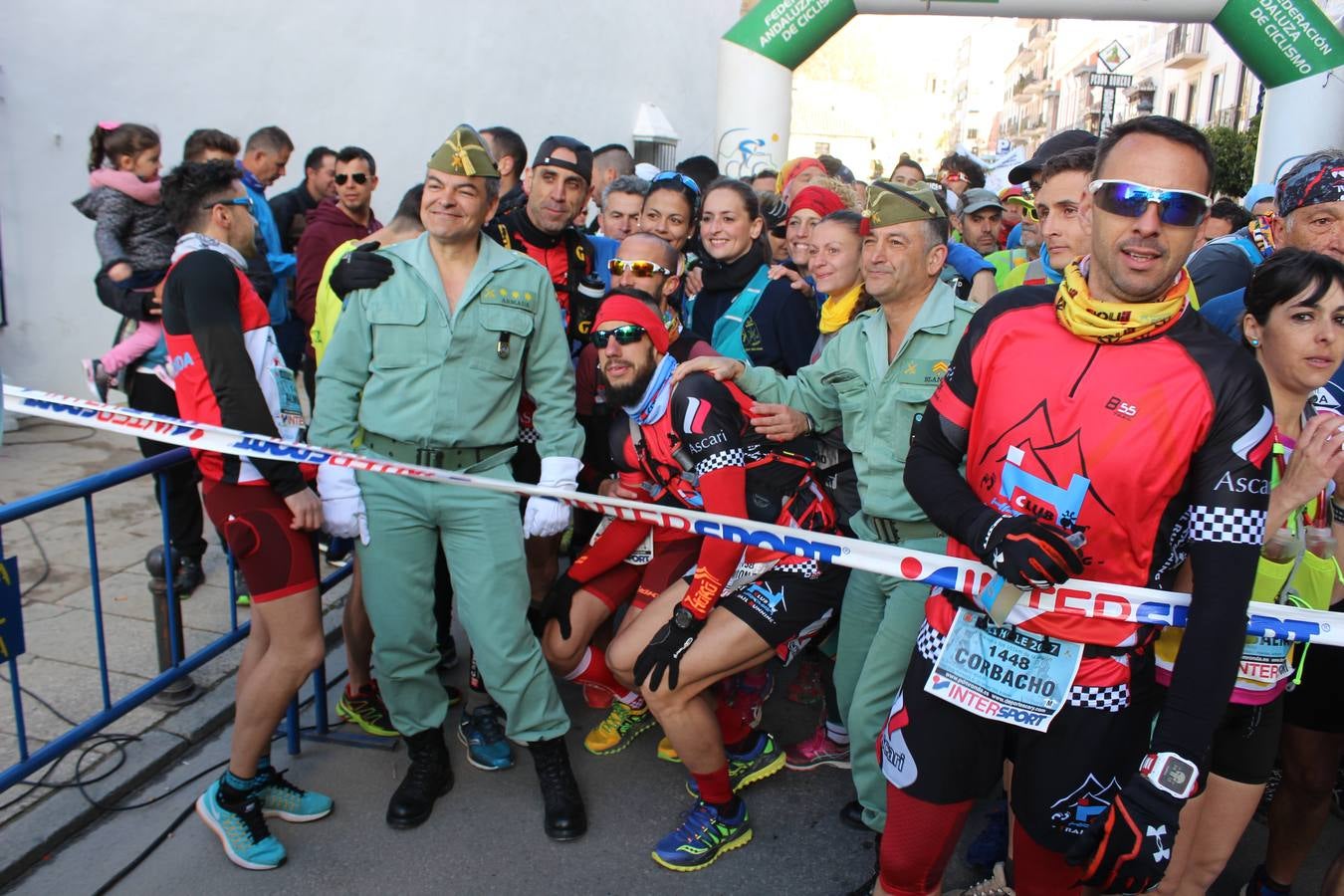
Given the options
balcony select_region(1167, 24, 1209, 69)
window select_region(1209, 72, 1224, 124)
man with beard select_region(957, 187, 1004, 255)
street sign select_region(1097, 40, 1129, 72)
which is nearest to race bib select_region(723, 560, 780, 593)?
man with beard select_region(957, 187, 1004, 255)

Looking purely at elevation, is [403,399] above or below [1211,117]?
below

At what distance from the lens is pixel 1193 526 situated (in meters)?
1.98

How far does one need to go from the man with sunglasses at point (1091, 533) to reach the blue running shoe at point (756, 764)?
1.33 m

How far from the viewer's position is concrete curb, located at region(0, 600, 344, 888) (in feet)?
9.95

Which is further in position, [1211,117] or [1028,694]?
[1211,117]

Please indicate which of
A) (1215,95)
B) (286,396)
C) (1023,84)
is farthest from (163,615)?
(1023,84)

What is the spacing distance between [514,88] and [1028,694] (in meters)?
10.6

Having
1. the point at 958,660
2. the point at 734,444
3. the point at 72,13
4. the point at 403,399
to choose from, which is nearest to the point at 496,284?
the point at 403,399

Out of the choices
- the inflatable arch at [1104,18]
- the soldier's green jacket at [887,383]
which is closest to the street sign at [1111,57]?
the inflatable arch at [1104,18]

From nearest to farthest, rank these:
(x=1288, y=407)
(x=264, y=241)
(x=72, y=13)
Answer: (x=1288, y=407) → (x=264, y=241) → (x=72, y=13)

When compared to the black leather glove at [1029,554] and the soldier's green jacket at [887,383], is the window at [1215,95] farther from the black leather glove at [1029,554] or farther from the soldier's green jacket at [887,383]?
the black leather glove at [1029,554]

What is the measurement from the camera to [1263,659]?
246cm

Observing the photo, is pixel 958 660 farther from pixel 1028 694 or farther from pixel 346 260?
pixel 346 260

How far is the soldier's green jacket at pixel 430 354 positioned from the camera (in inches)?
128
